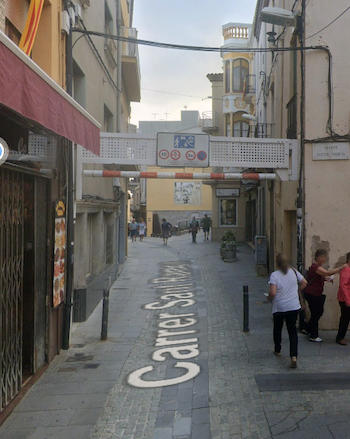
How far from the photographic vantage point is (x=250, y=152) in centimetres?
884

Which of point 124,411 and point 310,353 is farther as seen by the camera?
point 310,353

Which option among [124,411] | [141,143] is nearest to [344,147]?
[141,143]

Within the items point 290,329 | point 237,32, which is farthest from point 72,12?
point 237,32

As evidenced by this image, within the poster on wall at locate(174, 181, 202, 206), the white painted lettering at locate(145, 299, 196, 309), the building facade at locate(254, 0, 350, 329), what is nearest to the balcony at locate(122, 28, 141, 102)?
the building facade at locate(254, 0, 350, 329)

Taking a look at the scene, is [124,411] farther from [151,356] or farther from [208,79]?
[208,79]

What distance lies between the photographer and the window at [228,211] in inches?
1176

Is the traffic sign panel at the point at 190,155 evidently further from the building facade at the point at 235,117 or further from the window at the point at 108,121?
the building facade at the point at 235,117

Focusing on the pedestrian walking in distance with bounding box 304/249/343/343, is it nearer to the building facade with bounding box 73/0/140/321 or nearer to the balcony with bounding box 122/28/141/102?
the building facade with bounding box 73/0/140/321

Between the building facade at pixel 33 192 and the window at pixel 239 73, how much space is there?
833 inches

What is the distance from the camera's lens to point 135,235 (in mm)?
32781

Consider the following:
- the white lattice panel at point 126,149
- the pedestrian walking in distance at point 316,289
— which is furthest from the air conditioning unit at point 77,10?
the pedestrian walking in distance at point 316,289

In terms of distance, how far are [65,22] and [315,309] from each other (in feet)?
20.8

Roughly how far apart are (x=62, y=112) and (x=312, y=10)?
579 cm

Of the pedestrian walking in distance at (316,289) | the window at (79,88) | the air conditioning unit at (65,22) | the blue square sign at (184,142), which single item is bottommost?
the pedestrian walking in distance at (316,289)
